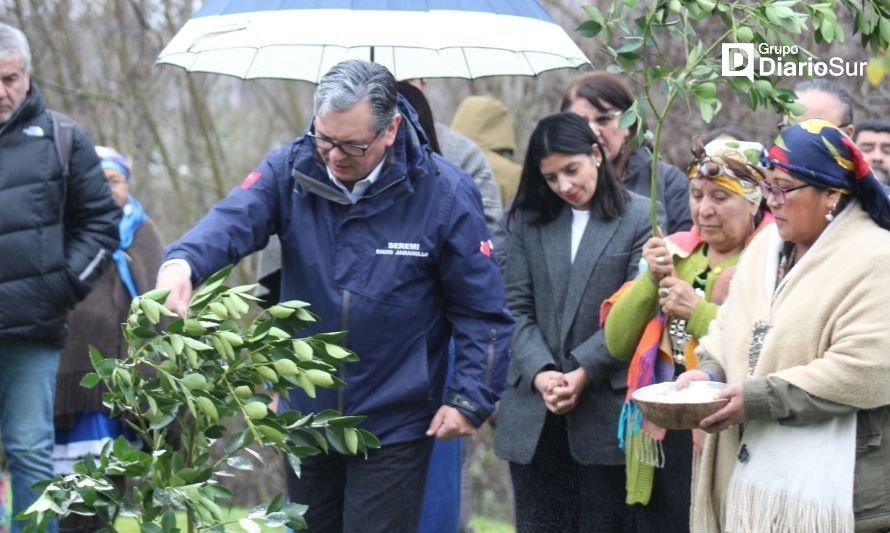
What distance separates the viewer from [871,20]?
420cm

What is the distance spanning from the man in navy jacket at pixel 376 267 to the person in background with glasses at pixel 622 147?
1.58 m

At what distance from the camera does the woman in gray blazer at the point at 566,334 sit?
5.67 meters

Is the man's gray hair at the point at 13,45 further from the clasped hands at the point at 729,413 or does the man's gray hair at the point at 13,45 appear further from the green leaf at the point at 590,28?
the clasped hands at the point at 729,413

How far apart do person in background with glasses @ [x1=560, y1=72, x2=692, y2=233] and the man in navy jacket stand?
158cm

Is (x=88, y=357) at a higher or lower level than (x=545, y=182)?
lower

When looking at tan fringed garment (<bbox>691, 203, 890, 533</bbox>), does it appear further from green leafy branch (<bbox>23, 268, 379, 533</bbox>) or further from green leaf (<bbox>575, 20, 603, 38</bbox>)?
green leafy branch (<bbox>23, 268, 379, 533</bbox>)

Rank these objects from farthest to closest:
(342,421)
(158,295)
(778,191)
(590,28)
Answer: (590,28), (778,191), (342,421), (158,295)

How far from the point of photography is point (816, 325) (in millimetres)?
4086

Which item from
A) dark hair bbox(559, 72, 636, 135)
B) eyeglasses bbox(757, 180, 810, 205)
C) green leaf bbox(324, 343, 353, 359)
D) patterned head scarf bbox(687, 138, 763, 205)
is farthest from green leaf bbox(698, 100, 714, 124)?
dark hair bbox(559, 72, 636, 135)

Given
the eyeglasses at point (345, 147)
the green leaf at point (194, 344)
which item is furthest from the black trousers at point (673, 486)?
the green leaf at point (194, 344)

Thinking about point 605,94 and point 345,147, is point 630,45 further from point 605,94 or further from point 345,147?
point 605,94

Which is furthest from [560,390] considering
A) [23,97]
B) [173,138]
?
[173,138]

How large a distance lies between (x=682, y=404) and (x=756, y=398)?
0.20 m

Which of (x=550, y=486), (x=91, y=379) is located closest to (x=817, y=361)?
(x=91, y=379)
